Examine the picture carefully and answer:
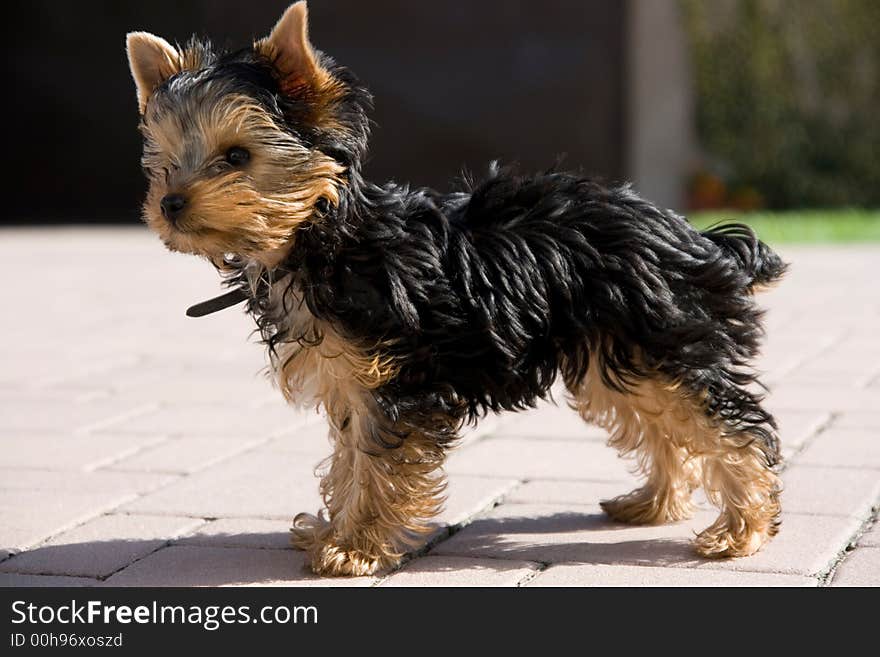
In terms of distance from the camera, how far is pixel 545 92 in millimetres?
16219

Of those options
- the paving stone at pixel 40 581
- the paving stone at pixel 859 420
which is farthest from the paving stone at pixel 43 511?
the paving stone at pixel 859 420

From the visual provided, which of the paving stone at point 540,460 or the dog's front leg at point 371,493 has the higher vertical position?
the dog's front leg at point 371,493

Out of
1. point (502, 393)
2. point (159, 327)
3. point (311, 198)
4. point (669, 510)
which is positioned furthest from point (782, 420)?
point (159, 327)

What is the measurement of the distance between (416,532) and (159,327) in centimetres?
538

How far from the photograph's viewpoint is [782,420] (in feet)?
20.2

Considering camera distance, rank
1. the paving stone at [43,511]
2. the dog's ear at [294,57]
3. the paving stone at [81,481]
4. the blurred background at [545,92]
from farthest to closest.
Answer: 1. the blurred background at [545,92]
2. the paving stone at [81,481]
3. the paving stone at [43,511]
4. the dog's ear at [294,57]

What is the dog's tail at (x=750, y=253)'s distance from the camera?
433 centimetres

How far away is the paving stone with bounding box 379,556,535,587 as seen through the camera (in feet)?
13.2

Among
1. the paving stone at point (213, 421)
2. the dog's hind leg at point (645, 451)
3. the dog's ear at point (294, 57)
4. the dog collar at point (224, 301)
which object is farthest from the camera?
the paving stone at point (213, 421)

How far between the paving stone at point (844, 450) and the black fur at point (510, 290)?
3.86 ft

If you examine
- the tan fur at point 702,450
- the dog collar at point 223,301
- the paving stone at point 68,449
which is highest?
the dog collar at point 223,301

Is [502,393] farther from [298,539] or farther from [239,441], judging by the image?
[239,441]

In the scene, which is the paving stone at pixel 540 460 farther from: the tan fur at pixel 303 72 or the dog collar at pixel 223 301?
the tan fur at pixel 303 72

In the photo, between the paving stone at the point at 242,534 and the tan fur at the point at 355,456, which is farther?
the paving stone at the point at 242,534
